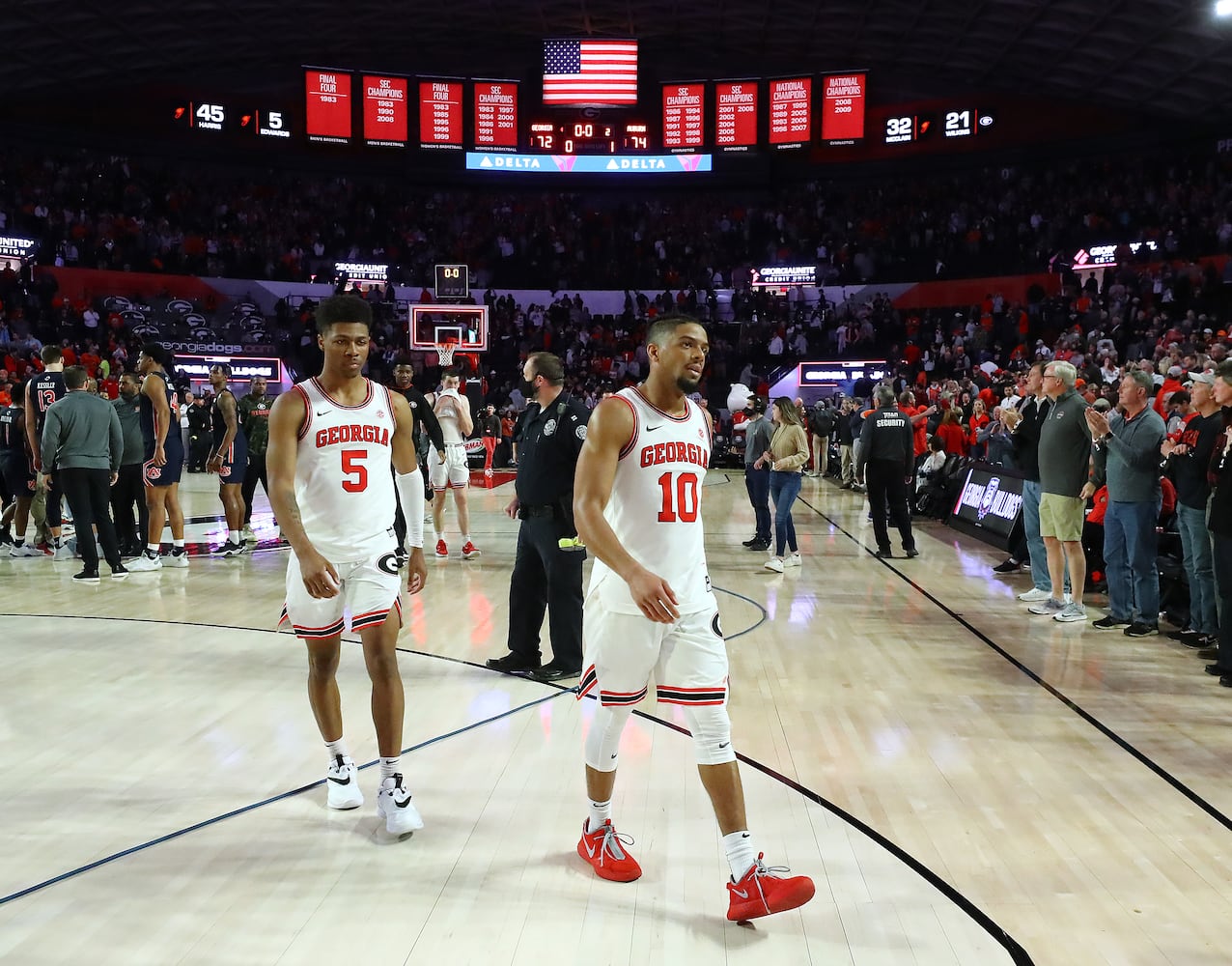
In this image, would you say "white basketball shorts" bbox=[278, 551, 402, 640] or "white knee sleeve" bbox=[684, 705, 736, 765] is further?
"white basketball shorts" bbox=[278, 551, 402, 640]

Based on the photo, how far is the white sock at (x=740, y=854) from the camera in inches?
119

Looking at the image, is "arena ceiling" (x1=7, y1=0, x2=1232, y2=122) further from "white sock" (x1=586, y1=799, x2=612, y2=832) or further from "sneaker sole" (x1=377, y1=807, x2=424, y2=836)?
"sneaker sole" (x1=377, y1=807, x2=424, y2=836)

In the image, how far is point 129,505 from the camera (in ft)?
33.0

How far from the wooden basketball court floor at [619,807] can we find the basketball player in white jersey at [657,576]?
1.17 ft

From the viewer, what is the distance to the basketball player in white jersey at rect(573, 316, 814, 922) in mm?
3078

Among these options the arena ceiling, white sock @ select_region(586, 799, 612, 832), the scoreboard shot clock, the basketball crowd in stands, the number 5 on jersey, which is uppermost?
the arena ceiling

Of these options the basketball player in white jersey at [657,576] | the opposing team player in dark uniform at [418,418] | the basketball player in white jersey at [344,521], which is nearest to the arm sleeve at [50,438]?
the opposing team player in dark uniform at [418,418]

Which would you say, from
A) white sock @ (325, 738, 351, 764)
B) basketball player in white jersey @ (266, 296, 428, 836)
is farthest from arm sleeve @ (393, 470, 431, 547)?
white sock @ (325, 738, 351, 764)

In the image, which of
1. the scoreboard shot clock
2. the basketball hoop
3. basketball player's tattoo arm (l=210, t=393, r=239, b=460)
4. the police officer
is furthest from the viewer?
the scoreboard shot clock

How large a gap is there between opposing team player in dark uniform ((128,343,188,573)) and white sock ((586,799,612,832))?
707cm

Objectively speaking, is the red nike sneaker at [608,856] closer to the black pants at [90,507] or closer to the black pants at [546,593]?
the black pants at [546,593]

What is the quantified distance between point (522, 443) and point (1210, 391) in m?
4.36

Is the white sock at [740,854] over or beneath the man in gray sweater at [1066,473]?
beneath

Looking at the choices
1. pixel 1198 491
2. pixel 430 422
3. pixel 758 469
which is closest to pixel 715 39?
pixel 758 469
